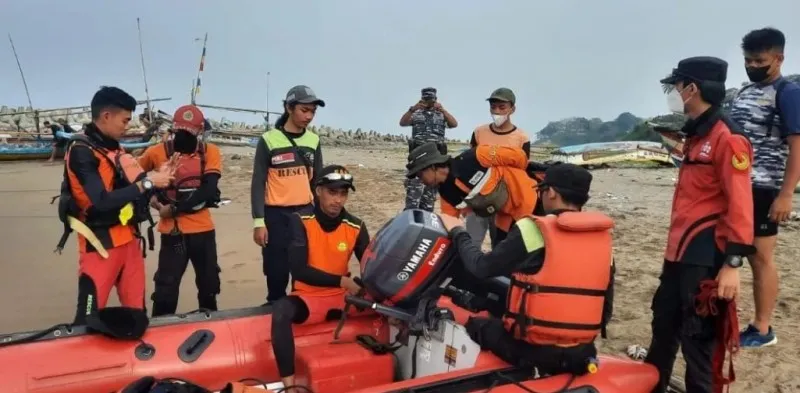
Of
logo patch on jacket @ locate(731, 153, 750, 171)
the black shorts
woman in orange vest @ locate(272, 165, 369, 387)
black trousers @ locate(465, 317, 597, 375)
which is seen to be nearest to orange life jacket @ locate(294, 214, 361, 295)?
woman in orange vest @ locate(272, 165, 369, 387)

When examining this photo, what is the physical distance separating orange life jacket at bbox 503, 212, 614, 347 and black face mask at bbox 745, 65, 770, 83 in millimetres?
1343

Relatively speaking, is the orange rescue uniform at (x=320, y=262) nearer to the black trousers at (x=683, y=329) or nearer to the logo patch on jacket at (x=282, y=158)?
the logo patch on jacket at (x=282, y=158)

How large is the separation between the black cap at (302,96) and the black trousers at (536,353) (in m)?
1.54

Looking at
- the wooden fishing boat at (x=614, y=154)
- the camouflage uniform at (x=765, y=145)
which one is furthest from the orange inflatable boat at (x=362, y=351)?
the wooden fishing boat at (x=614, y=154)

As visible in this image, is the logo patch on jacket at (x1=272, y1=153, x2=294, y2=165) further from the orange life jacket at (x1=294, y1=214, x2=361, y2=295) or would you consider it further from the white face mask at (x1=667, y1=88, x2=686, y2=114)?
the white face mask at (x1=667, y1=88, x2=686, y2=114)

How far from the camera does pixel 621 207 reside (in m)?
7.86

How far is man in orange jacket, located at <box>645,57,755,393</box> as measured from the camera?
2289 mm

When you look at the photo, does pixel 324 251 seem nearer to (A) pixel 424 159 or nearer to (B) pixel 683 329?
(A) pixel 424 159

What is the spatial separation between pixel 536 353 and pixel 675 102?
3.80 ft

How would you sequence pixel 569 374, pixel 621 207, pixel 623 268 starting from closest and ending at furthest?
pixel 569 374
pixel 623 268
pixel 621 207

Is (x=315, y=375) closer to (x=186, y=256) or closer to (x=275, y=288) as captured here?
(x=275, y=288)

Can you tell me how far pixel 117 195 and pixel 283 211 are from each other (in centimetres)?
88

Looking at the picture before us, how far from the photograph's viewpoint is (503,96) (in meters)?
4.00

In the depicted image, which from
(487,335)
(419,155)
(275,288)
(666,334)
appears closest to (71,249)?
(275,288)
